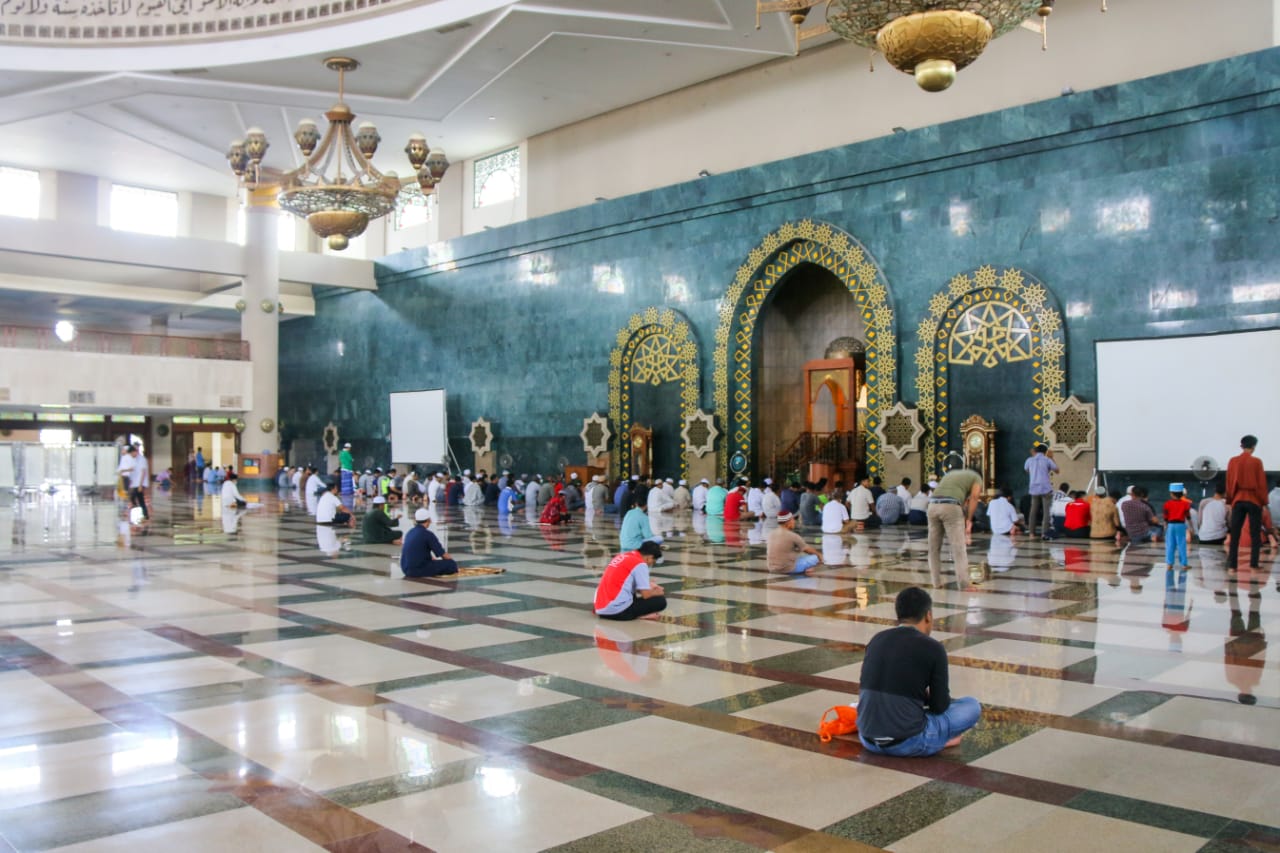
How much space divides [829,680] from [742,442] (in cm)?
1142

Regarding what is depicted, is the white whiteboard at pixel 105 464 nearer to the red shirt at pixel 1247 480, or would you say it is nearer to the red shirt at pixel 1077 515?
the red shirt at pixel 1077 515

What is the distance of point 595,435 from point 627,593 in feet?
39.1

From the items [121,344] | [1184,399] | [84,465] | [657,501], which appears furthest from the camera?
[84,465]

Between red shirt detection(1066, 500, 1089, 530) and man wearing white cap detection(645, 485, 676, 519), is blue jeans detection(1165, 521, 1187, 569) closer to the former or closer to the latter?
red shirt detection(1066, 500, 1089, 530)

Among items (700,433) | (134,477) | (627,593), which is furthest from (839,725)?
(700,433)

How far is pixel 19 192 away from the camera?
66.5 feet

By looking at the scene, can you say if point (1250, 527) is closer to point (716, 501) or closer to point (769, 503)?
point (769, 503)

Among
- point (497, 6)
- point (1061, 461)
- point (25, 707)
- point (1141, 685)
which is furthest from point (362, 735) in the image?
point (497, 6)

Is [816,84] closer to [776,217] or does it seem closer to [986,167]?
[776,217]

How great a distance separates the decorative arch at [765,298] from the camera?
13.9 metres

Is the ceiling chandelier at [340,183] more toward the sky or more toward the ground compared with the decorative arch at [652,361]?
more toward the sky

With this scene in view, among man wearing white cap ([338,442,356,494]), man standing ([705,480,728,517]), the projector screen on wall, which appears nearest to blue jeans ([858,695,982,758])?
the projector screen on wall

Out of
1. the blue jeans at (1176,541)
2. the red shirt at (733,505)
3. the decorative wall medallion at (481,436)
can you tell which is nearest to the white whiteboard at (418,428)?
the decorative wall medallion at (481,436)

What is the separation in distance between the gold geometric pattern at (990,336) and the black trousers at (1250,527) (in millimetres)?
4671
